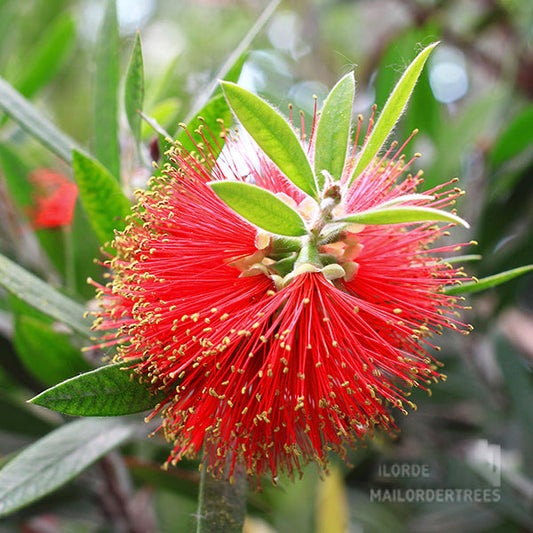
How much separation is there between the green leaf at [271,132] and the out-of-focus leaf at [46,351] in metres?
0.55

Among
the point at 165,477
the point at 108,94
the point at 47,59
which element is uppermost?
the point at 47,59

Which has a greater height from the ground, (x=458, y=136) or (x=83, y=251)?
(x=458, y=136)

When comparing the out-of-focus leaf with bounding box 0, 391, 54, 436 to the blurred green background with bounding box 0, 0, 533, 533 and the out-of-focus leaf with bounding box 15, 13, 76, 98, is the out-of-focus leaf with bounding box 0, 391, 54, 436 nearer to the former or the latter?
the blurred green background with bounding box 0, 0, 533, 533

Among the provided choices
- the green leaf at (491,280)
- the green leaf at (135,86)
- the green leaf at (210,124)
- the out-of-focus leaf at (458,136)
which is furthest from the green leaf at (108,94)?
the out-of-focus leaf at (458,136)

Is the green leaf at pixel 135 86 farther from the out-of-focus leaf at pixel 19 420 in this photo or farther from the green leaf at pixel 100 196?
the out-of-focus leaf at pixel 19 420

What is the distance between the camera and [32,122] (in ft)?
3.28

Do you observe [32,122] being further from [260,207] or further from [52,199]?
[52,199]

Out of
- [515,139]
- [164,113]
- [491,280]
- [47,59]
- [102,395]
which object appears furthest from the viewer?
[47,59]

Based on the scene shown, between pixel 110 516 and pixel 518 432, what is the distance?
121 centimetres

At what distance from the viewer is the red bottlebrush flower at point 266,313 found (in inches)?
30.1

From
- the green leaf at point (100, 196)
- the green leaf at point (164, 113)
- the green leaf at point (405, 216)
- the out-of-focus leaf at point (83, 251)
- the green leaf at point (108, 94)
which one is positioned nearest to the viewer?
the green leaf at point (405, 216)

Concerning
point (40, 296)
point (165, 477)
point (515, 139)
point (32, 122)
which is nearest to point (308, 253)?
point (40, 296)

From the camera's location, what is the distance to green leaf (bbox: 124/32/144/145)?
916 millimetres

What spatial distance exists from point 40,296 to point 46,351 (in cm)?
15
